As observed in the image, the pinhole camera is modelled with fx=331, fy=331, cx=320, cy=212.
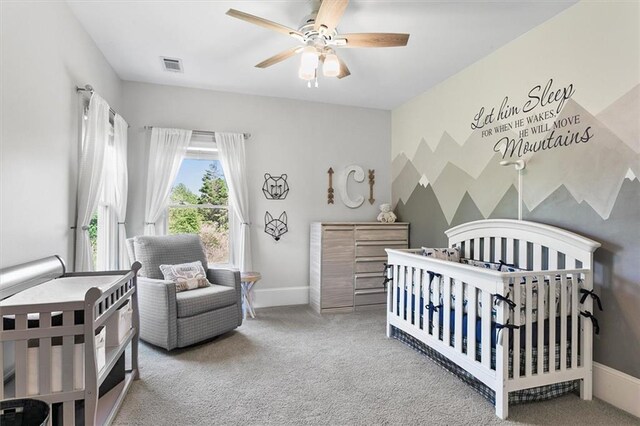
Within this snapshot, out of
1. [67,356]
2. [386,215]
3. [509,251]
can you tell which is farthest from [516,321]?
[386,215]

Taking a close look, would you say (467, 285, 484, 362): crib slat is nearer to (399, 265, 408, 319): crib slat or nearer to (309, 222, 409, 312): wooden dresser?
(399, 265, 408, 319): crib slat

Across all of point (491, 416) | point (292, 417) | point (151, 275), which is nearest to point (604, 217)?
point (491, 416)

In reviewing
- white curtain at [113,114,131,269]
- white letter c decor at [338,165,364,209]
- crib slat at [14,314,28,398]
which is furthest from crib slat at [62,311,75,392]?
white letter c decor at [338,165,364,209]

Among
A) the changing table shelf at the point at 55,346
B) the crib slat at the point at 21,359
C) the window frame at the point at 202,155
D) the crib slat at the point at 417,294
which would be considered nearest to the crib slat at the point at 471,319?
the crib slat at the point at 417,294

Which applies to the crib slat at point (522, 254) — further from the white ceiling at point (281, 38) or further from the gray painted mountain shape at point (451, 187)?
the white ceiling at point (281, 38)

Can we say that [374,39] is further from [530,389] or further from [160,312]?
[160,312]

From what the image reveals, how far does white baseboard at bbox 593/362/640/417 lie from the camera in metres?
1.89

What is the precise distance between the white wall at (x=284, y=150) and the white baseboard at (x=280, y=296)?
0.04ft

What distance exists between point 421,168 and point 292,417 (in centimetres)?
296

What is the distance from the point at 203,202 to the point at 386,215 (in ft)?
7.31

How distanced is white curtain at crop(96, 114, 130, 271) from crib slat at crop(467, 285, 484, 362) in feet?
9.80

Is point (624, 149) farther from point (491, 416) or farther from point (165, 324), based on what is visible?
point (165, 324)

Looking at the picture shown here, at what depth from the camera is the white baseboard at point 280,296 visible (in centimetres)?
397

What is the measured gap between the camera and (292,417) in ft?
6.04
